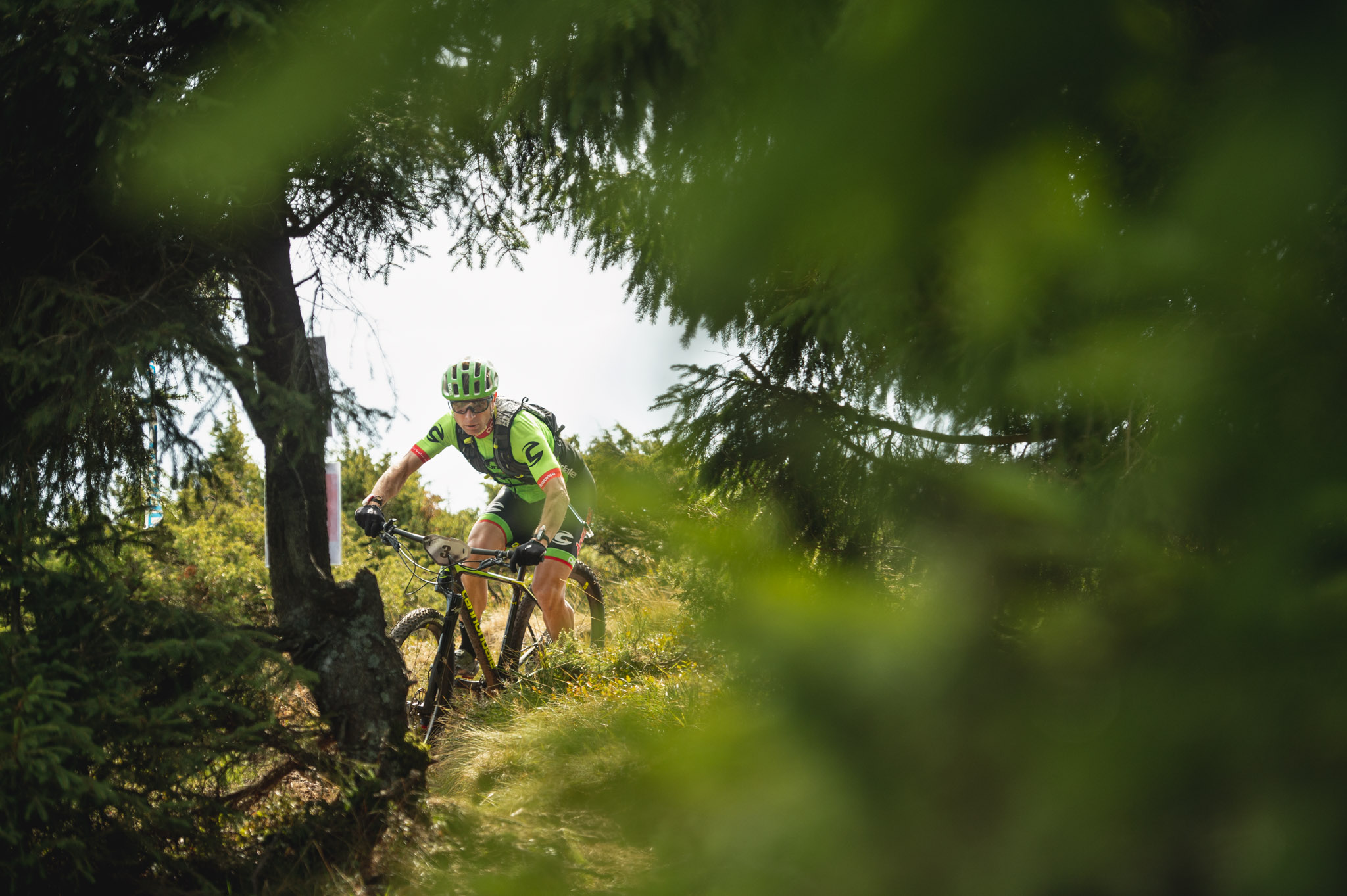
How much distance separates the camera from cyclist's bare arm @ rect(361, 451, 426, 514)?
4.92 metres

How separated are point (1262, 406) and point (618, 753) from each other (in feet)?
1.84

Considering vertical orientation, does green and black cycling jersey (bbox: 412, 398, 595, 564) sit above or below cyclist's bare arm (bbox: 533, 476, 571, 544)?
above

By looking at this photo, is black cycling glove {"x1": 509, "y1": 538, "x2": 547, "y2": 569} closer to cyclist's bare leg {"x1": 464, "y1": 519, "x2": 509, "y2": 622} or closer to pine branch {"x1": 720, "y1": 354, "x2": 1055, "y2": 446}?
cyclist's bare leg {"x1": 464, "y1": 519, "x2": 509, "y2": 622}

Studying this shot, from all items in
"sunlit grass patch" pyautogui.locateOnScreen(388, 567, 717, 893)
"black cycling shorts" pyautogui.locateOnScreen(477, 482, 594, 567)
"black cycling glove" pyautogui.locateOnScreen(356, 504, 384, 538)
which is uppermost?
"black cycling shorts" pyautogui.locateOnScreen(477, 482, 594, 567)

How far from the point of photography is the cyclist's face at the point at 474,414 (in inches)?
201

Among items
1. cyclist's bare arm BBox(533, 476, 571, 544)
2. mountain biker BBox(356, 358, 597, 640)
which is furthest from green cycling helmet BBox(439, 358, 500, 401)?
cyclist's bare arm BBox(533, 476, 571, 544)

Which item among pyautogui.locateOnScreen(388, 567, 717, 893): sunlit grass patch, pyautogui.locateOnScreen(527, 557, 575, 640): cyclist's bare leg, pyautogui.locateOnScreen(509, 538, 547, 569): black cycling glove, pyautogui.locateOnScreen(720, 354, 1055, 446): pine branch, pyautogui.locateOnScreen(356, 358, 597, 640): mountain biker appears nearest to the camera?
pyautogui.locateOnScreen(388, 567, 717, 893): sunlit grass patch

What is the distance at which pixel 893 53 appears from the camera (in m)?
0.54

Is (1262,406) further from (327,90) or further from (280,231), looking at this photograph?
(280,231)

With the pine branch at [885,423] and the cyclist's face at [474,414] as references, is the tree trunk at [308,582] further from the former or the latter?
the pine branch at [885,423]

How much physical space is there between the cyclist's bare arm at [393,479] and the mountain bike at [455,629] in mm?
156

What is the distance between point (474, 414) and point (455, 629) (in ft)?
3.93

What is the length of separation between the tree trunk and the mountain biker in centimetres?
63

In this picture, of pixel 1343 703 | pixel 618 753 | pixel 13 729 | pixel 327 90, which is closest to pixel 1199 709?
pixel 1343 703
